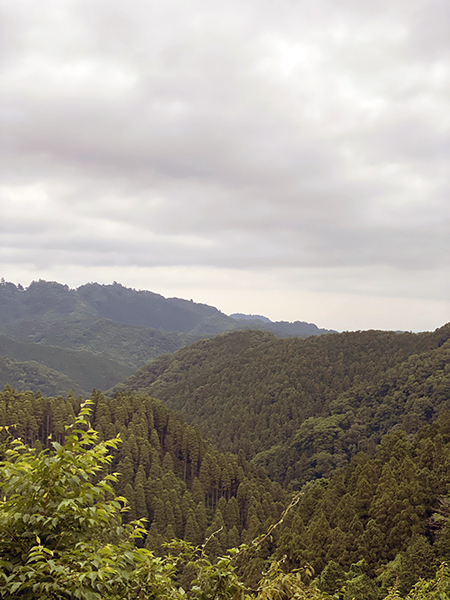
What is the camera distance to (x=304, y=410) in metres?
188

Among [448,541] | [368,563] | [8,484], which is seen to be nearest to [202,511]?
[368,563]

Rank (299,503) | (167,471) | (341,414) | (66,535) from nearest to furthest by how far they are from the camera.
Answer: (66,535)
(299,503)
(167,471)
(341,414)

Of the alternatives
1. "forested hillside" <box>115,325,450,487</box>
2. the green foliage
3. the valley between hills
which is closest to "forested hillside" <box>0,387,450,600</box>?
the valley between hills

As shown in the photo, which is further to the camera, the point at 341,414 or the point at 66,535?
the point at 341,414

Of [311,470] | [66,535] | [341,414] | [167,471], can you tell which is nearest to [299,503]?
[167,471]

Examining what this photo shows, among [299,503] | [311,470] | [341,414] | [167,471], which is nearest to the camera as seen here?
[299,503]

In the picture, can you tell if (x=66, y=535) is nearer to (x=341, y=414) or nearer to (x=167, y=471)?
(x=167, y=471)

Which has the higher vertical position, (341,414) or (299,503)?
(299,503)

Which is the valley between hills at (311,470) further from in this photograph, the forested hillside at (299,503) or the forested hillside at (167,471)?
the forested hillside at (167,471)

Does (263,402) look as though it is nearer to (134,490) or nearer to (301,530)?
(134,490)

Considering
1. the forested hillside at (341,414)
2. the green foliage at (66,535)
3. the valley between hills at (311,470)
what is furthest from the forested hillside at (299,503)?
the forested hillside at (341,414)

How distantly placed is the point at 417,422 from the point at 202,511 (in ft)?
285

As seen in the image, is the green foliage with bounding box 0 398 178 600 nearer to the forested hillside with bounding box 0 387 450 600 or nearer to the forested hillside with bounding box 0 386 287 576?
the forested hillside with bounding box 0 387 450 600

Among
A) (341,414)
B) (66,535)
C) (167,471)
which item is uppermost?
(66,535)
